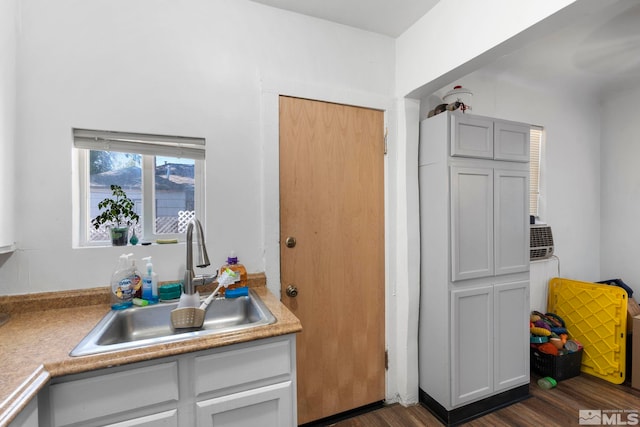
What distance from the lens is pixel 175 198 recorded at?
1599 millimetres

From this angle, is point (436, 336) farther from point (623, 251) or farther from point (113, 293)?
point (623, 251)

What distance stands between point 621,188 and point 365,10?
10.6 ft

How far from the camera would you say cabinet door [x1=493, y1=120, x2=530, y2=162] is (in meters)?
1.92

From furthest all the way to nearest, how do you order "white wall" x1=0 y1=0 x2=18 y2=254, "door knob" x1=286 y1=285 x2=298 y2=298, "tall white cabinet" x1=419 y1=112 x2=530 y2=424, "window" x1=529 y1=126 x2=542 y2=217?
"window" x1=529 y1=126 x2=542 y2=217, "tall white cabinet" x1=419 y1=112 x2=530 y2=424, "door knob" x1=286 y1=285 x2=298 y2=298, "white wall" x1=0 y1=0 x2=18 y2=254

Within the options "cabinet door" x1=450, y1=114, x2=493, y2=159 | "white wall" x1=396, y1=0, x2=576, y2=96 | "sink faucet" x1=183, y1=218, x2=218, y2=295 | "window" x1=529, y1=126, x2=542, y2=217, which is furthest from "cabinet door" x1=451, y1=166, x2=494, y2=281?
"sink faucet" x1=183, y1=218, x2=218, y2=295

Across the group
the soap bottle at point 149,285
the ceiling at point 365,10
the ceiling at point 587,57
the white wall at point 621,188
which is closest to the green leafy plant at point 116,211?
the soap bottle at point 149,285

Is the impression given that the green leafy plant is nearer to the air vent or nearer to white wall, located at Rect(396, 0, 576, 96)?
white wall, located at Rect(396, 0, 576, 96)

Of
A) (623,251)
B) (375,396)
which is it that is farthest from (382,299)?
(623,251)

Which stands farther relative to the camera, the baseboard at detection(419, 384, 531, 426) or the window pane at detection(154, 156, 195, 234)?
the baseboard at detection(419, 384, 531, 426)

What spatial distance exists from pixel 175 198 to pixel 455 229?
166 cm

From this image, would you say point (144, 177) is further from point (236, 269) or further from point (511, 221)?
point (511, 221)

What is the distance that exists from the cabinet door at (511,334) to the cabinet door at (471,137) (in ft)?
3.00

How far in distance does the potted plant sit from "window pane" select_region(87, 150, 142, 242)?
0.10 ft

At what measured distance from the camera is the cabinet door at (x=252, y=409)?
104 centimetres
